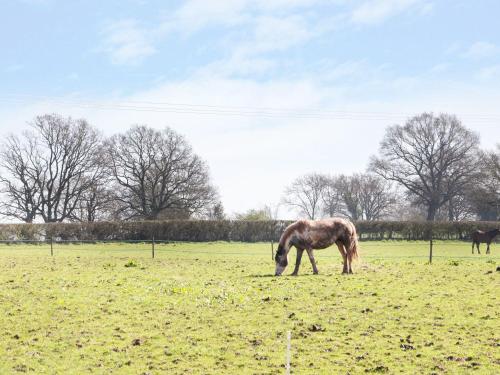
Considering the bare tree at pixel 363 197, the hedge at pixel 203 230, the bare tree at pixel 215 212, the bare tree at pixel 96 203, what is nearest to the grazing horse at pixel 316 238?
the hedge at pixel 203 230

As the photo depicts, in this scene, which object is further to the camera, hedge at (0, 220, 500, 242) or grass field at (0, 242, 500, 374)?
hedge at (0, 220, 500, 242)

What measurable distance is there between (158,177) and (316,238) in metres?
49.2

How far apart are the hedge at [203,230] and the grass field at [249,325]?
104 feet

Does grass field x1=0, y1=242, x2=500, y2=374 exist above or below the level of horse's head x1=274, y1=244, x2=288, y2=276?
below

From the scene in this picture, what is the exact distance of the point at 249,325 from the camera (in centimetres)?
1169

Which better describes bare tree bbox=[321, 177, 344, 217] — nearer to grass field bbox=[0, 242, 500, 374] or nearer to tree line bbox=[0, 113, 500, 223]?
tree line bbox=[0, 113, 500, 223]

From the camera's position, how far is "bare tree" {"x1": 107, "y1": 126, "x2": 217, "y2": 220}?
6762 cm

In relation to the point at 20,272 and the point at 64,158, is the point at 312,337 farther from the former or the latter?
the point at 64,158

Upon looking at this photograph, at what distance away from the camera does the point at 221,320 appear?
12.2 m

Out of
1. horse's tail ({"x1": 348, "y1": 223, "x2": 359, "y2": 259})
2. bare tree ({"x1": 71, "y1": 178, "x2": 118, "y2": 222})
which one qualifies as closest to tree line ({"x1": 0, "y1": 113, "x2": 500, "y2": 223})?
bare tree ({"x1": 71, "y1": 178, "x2": 118, "y2": 222})

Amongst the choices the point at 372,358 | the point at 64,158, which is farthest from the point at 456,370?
the point at 64,158

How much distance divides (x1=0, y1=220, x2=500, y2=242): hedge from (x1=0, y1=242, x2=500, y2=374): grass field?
31831mm

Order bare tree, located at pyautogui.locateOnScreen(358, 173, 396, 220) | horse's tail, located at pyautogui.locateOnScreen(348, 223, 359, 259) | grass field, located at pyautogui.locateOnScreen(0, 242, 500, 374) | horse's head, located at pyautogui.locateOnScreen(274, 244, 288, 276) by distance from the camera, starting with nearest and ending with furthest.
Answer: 1. grass field, located at pyautogui.locateOnScreen(0, 242, 500, 374)
2. horse's head, located at pyautogui.locateOnScreen(274, 244, 288, 276)
3. horse's tail, located at pyautogui.locateOnScreen(348, 223, 359, 259)
4. bare tree, located at pyautogui.locateOnScreen(358, 173, 396, 220)

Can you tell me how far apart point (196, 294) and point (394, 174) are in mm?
64139
